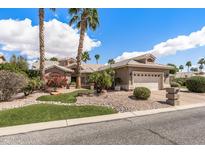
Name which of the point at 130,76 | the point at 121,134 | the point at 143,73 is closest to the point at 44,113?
the point at 121,134

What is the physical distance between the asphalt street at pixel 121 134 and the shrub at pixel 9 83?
23.1 ft

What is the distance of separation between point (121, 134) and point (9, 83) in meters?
9.75

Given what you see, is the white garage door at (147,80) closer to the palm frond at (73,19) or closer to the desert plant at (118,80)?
the desert plant at (118,80)

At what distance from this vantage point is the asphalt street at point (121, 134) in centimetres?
548

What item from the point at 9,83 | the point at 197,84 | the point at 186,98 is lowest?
the point at 186,98

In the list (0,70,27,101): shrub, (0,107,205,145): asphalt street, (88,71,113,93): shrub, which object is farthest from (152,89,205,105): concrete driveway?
(0,70,27,101): shrub

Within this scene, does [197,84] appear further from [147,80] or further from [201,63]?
[201,63]

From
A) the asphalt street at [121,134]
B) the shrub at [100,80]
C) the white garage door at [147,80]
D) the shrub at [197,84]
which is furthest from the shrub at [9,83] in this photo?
the shrub at [197,84]

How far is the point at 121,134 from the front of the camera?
6.09 metres

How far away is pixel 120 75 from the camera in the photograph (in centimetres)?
2161

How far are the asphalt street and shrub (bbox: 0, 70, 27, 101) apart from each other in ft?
23.1

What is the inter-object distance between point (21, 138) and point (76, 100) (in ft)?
22.5

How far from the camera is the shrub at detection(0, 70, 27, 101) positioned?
39.1ft
